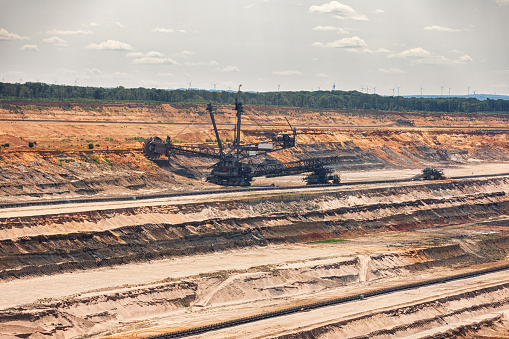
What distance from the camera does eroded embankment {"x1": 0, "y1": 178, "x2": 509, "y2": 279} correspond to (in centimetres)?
7306

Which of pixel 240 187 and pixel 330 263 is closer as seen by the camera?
pixel 330 263

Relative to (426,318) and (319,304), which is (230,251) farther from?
(426,318)

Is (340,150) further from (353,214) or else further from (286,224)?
(286,224)

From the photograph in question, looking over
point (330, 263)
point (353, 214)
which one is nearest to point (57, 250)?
point (330, 263)

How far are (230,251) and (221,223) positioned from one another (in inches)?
211

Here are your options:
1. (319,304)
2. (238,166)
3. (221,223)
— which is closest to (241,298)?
(319,304)

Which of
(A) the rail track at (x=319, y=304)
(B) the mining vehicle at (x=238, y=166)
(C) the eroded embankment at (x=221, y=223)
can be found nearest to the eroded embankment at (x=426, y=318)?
(A) the rail track at (x=319, y=304)

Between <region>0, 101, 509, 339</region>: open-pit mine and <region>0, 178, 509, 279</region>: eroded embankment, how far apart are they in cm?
20

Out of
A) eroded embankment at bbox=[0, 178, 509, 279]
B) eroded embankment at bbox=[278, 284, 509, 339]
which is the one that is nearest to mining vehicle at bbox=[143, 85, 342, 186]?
eroded embankment at bbox=[0, 178, 509, 279]

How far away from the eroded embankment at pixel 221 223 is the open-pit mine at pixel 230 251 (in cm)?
20

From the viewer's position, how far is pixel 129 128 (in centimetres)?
16925

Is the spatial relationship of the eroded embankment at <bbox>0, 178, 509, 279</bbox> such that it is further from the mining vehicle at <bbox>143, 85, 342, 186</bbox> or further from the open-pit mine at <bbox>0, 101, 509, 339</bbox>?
the mining vehicle at <bbox>143, 85, 342, 186</bbox>

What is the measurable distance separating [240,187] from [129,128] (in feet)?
192

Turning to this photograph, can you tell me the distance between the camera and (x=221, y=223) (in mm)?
90938
